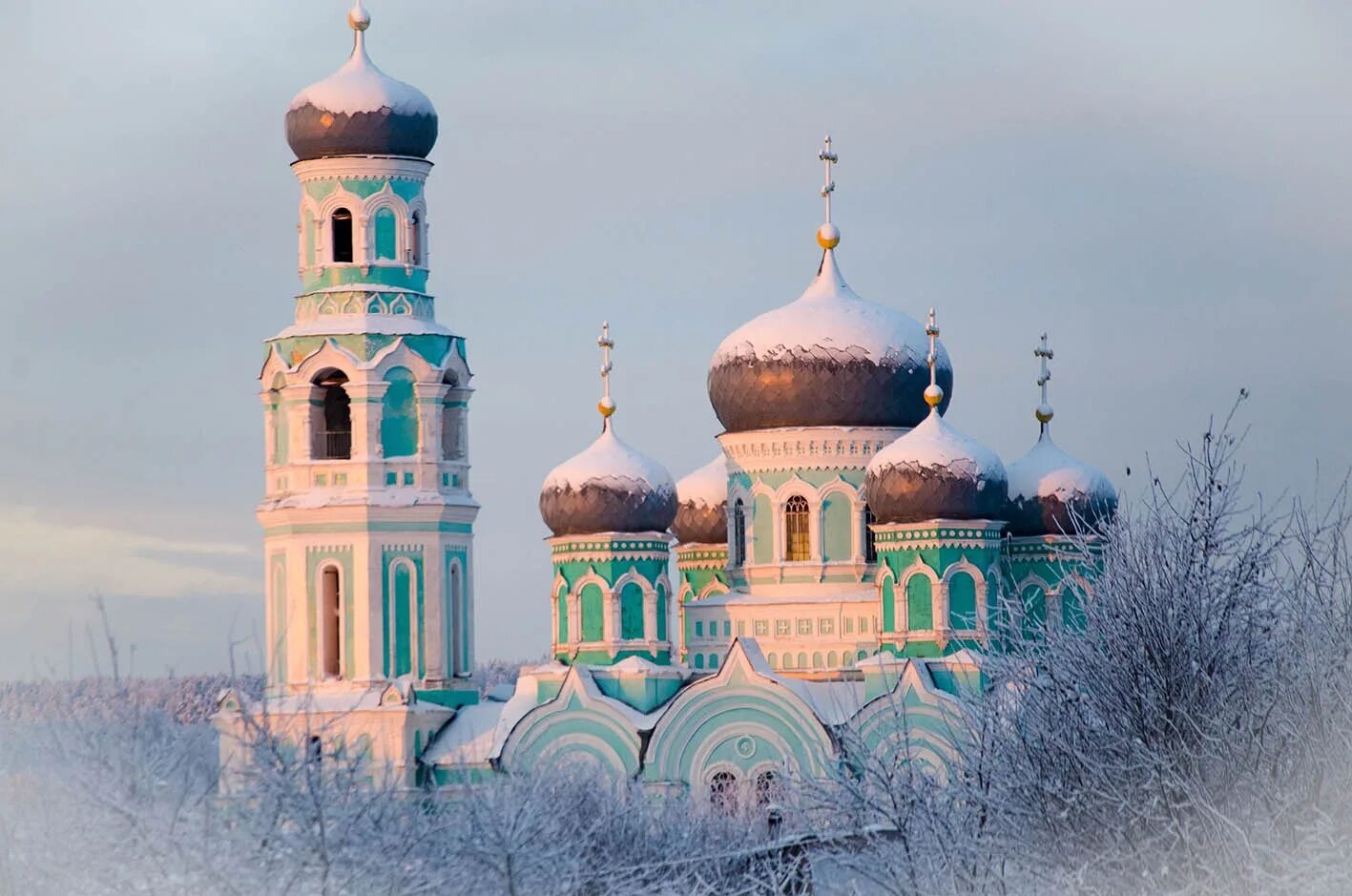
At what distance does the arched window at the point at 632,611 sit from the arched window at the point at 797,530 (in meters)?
1.33

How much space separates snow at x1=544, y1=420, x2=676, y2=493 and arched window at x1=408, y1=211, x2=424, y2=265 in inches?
82.7

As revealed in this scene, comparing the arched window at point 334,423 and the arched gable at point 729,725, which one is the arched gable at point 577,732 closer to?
the arched gable at point 729,725

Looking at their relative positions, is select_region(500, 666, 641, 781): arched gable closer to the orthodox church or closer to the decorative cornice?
the orthodox church

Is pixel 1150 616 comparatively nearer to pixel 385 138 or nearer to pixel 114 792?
pixel 114 792

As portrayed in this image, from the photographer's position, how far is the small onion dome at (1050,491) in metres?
24.1

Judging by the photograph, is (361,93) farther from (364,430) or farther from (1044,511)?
(1044,511)

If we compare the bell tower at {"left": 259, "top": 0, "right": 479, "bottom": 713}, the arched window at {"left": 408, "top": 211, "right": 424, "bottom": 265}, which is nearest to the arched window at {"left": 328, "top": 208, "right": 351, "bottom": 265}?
the bell tower at {"left": 259, "top": 0, "right": 479, "bottom": 713}

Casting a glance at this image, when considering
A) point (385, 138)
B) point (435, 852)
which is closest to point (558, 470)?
point (385, 138)

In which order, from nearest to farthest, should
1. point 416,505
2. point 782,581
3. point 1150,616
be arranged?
point 1150,616, point 416,505, point 782,581

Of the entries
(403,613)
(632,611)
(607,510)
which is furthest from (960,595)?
(403,613)

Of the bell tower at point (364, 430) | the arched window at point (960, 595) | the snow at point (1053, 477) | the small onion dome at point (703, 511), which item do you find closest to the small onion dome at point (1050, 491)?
the snow at point (1053, 477)

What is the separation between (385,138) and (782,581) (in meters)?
4.76

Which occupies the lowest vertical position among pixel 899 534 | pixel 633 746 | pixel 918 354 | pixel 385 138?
pixel 633 746

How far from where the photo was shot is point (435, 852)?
40.0 ft
